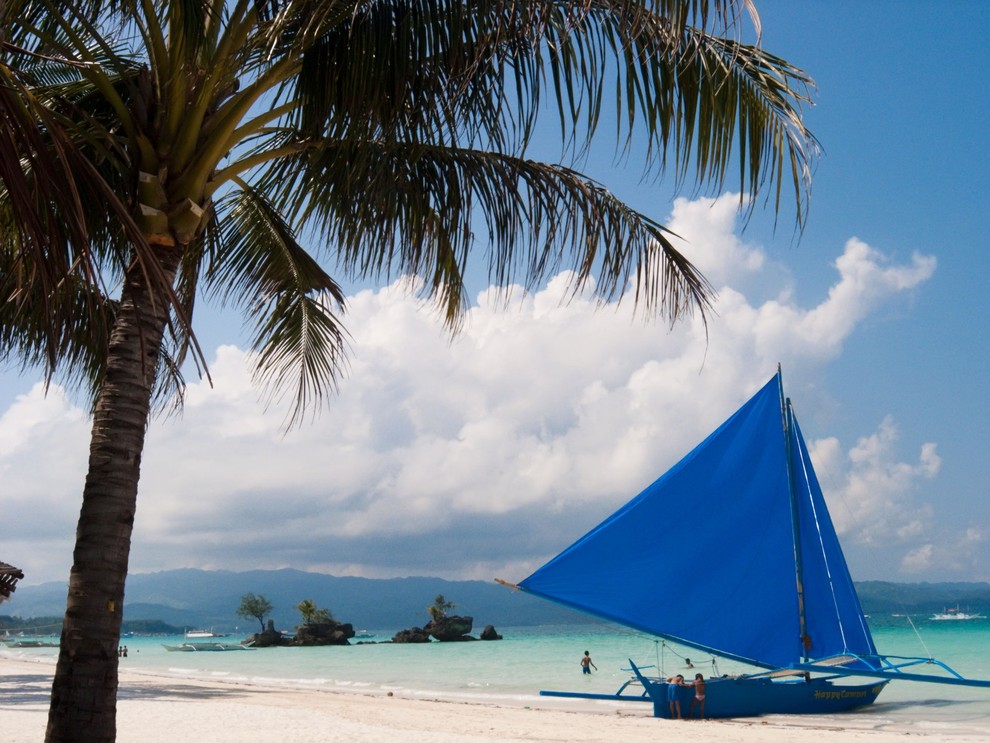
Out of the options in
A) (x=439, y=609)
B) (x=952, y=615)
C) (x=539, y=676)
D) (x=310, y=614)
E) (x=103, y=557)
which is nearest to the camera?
(x=103, y=557)

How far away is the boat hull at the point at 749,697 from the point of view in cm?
1399

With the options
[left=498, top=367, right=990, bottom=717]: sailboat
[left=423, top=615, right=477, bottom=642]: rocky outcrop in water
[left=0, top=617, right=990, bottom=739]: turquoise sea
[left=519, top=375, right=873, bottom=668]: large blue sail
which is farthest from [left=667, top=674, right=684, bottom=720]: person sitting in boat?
[left=423, top=615, right=477, bottom=642]: rocky outcrop in water

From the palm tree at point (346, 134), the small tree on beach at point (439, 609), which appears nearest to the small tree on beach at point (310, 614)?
the small tree on beach at point (439, 609)

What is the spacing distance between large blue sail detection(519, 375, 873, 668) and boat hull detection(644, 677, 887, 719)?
747mm

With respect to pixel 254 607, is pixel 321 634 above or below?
below

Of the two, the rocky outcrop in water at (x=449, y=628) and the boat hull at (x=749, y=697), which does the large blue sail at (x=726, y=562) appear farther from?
the rocky outcrop in water at (x=449, y=628)

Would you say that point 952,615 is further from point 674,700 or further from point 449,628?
point 674,700

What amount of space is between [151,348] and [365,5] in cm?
193

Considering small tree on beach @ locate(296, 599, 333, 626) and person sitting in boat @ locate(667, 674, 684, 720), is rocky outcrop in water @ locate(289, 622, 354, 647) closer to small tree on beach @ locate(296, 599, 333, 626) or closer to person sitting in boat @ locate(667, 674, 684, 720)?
small tree on beach @ locate(296, 599, 333, 626)

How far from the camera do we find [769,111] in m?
5.03

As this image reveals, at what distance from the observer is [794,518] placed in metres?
13.9

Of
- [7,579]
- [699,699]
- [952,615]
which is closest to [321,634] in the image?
[699,699]

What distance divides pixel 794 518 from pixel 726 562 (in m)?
1.39

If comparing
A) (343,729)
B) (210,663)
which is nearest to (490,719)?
(343,729)
